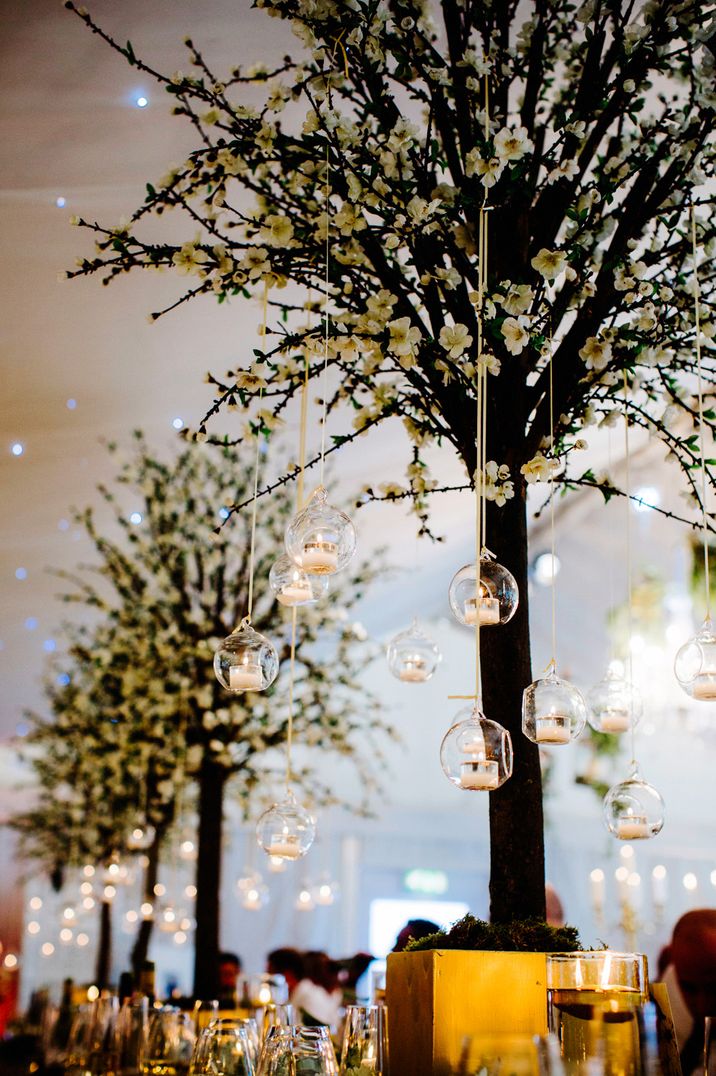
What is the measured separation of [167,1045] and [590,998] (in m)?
1.31

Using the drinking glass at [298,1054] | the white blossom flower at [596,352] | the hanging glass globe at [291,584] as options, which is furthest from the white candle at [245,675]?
the white blossom flower at [596,352]

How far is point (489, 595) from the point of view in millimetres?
2547

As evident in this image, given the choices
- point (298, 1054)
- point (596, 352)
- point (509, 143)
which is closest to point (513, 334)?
point (596, 352)

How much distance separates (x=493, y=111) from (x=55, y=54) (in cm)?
131

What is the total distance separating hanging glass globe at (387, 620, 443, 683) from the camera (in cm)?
347

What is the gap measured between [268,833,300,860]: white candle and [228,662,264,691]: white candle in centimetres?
45

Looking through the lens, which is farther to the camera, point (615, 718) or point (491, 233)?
point (615, 718)

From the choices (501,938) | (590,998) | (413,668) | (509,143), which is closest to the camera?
(590,998)

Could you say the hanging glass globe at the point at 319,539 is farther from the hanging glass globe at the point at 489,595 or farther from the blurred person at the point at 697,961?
the blurred person at the point at 697,961

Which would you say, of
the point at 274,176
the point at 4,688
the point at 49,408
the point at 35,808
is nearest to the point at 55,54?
the point at 274,176

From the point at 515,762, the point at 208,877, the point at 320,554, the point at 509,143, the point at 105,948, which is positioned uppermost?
the point at 509,143

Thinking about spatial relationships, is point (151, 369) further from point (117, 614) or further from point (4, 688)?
point (4, 688)

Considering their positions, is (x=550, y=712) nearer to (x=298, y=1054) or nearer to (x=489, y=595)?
(x=489, y=595)

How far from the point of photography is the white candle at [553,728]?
2490mm
